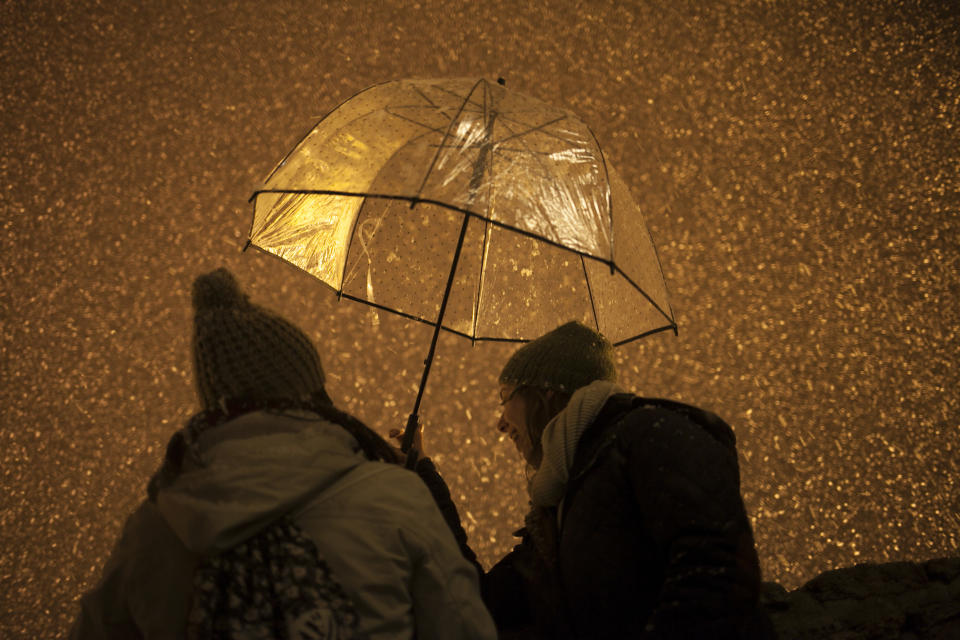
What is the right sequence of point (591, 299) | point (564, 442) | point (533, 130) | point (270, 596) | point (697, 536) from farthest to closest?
point (591, 299), point (533, 130), point (564, 442), point (697, 536), point (270, 596)

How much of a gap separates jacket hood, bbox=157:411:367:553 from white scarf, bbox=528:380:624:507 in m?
0.27

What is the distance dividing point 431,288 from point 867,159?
1.15m

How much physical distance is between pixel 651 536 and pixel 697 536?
0.05 meters

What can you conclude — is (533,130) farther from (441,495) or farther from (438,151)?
(441,495)

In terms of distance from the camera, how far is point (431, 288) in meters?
1.28

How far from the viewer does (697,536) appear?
0.76m

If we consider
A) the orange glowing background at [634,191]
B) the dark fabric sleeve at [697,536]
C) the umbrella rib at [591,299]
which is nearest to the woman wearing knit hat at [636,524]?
the dark fabric sleeve at [697,536]

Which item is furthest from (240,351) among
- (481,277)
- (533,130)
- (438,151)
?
(481,277)

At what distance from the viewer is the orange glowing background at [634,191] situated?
1.71m

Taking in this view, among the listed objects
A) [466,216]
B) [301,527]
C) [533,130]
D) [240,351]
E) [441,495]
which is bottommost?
[441,495]

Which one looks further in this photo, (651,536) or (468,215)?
(468,215)

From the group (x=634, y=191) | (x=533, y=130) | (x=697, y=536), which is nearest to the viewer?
(x=697, y=536)

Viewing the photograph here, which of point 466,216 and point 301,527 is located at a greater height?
point 466,216

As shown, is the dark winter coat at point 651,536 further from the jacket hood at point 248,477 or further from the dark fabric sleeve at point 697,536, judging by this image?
the jacket hood at point 248,477
